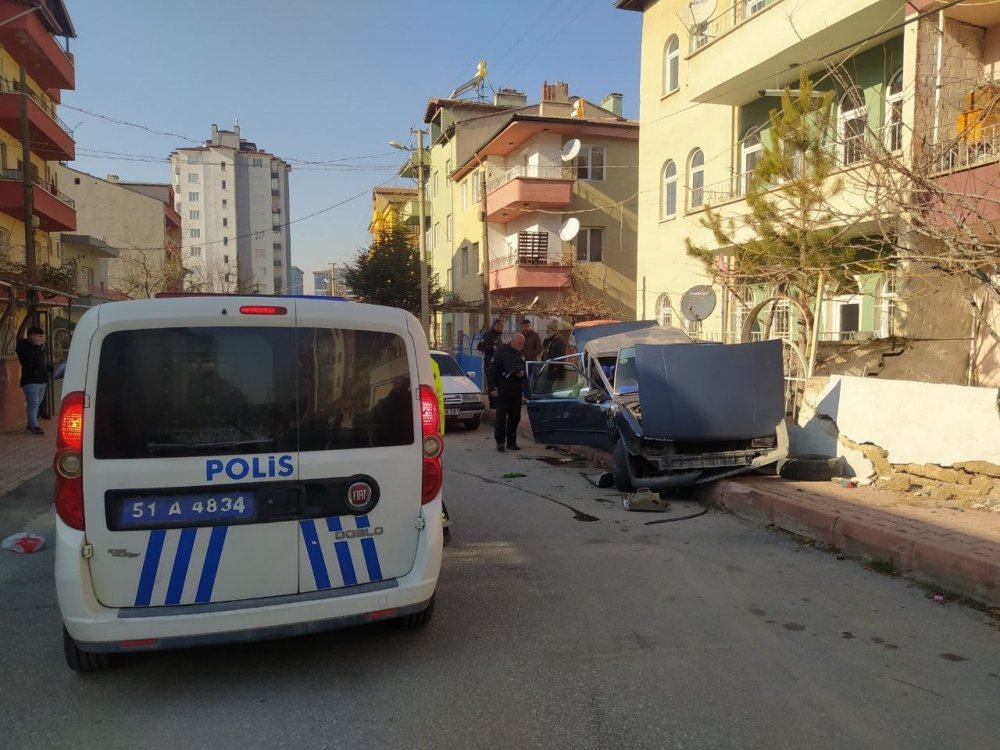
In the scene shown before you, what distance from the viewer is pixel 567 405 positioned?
9.87 m

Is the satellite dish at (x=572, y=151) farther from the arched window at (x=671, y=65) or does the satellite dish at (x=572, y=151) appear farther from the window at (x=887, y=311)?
the window at (x=887, y=311)

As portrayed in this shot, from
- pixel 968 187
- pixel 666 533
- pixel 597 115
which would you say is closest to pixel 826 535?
pixel 666 533

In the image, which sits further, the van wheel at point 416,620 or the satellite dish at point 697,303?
the satellite dish at point 697,303

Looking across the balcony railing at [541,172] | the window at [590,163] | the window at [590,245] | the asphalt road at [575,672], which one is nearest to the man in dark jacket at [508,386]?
the asphalt road at [575,672]

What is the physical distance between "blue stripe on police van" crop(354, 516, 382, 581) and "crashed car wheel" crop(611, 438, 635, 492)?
4.63 m

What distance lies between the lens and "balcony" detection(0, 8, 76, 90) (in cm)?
2250

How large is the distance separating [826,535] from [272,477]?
15.0ft

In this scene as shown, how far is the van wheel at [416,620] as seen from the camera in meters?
4.12

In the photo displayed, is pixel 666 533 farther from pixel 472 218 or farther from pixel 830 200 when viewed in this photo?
pixel 472 218

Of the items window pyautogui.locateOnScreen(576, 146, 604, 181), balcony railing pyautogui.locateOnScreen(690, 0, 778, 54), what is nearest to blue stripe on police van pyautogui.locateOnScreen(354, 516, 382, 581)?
balcony railing pyautogui.locateOnScreen(690, 0, 778, 54)

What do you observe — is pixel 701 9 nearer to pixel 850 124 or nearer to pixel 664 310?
pixel 850 124

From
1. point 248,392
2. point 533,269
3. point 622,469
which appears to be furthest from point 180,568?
point 533,269

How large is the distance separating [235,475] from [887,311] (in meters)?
12.1

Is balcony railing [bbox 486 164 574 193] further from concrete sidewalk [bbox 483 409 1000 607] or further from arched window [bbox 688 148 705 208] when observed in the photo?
concrete sidewalk [bbox 483 409 1000 607]
